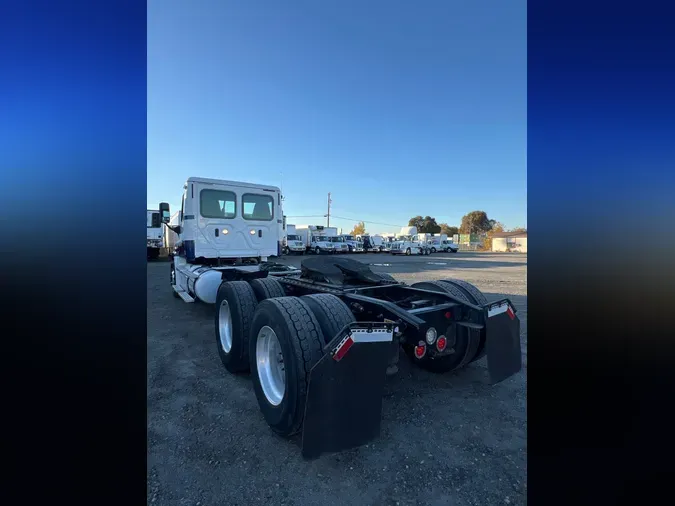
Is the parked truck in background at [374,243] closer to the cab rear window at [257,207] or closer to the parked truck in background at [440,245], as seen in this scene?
the parked truck in background at [440,245]

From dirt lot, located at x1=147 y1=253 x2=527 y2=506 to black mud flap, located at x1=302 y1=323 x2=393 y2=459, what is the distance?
10.5 inches

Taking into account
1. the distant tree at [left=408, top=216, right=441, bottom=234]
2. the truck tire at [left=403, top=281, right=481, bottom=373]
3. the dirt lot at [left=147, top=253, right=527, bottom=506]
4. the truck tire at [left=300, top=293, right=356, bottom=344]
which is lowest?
the dirt lot at [left=147, top=253, right=527, bottom=506]

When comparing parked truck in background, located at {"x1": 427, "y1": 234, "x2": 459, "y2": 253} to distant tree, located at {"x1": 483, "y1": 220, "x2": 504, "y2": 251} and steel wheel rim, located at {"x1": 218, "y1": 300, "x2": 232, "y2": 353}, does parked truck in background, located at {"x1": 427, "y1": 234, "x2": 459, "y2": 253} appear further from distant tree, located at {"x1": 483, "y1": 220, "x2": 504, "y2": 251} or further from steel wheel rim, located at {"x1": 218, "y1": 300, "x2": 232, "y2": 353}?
steel wheel rim, located at {"x1": 218, "y1": 300, "x2": 232, "y2": 353}

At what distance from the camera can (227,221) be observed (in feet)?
24.1

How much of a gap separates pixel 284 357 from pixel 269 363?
2.24 ft

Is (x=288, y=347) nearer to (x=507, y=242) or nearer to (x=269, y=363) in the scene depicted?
(x=269, y=363)

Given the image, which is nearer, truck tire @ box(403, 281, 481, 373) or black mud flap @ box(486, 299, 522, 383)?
black mud flap @ box(486, 299, 522, 383)

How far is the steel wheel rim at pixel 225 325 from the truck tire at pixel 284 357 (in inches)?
54.3

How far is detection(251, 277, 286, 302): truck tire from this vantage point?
4.54 m

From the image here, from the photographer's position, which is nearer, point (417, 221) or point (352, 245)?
point (352, 245)

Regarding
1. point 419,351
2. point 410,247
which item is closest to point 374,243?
point 410,247

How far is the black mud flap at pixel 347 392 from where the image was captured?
2.26 meters

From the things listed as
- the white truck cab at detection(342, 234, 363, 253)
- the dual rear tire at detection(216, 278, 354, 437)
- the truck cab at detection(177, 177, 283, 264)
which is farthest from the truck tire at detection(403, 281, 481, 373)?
the white truck cab at detection(342, 234, 363, 253)
